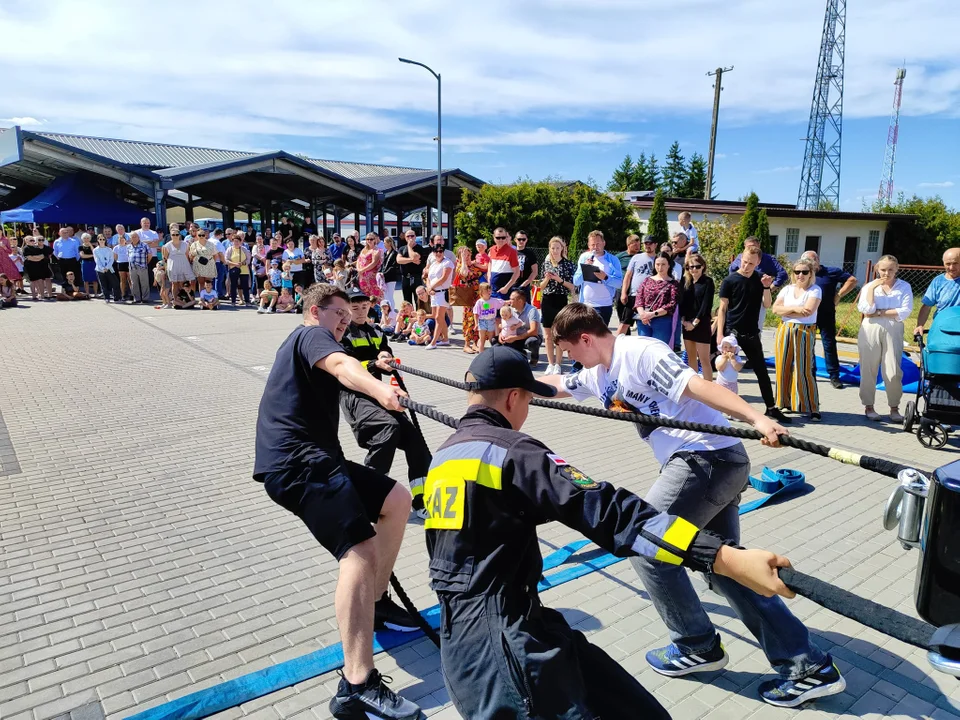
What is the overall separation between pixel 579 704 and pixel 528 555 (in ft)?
1.46

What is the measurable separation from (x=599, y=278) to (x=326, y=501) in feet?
25.3

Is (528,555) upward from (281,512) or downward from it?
upward

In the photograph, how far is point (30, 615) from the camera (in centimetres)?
393

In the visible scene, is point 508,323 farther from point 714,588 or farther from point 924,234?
point 924,234

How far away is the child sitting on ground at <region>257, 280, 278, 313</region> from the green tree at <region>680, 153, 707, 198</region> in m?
60.2

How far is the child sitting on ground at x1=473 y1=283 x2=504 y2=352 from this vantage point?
11.5 meters

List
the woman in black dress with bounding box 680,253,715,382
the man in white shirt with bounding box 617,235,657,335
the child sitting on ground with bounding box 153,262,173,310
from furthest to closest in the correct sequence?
the child sitting on ground with bounding box 153,262,173,310
the man in white shirt with bounding box 617,235,657,335
the woman in black dress with bounding box 680,253,715,382

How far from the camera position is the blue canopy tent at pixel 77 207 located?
84.4 feet

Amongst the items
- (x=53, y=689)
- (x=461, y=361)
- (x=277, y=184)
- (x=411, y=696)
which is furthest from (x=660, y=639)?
(x=277, y=184)

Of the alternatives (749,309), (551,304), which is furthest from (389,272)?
(749,309)

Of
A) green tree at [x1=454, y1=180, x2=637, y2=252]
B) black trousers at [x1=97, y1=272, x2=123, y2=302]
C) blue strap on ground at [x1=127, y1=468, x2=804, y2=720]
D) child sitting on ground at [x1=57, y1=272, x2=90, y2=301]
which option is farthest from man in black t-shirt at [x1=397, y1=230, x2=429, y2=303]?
green tree at [x1=454, y1=180, x2=637, y2=252]

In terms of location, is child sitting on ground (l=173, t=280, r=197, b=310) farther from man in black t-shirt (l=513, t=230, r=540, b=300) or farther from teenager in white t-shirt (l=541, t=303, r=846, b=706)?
teenager in white t-shirt (l=541, t=303, r=846, b=706)

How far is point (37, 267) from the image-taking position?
20156mm

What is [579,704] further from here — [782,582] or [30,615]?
[30,615]
